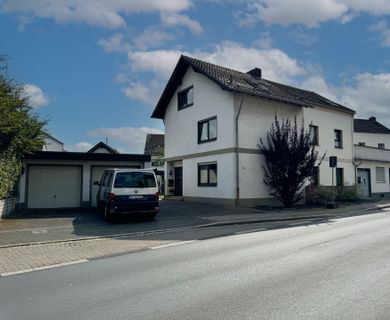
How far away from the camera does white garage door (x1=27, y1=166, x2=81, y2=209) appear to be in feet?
65.0

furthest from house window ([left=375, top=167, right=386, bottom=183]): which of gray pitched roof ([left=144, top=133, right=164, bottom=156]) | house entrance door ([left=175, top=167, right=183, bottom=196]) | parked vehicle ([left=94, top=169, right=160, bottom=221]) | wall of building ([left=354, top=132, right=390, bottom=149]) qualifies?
gray pitched roof ([left=144, top=133, right=164, bottom=156])

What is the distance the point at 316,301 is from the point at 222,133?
1714 centimetres

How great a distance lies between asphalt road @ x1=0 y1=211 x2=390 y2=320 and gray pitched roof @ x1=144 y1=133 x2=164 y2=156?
41.7 metres

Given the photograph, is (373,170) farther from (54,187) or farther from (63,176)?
(54,187)

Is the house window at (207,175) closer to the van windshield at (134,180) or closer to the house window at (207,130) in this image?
the house window at (207,130)

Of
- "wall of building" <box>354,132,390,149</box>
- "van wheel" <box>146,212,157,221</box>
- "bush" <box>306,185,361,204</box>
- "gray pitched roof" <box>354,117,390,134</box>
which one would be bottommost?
"van wheel" <box>146,212,157,221</box>

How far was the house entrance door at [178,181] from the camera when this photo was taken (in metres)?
26.5

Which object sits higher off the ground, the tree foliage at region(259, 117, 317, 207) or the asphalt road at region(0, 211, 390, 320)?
the tree foliage at region(259, 117, 317, 207)

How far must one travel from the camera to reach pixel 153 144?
5456 cm

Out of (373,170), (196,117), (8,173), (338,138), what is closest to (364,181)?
(373,170)

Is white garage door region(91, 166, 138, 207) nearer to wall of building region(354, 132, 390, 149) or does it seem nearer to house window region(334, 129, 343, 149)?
house window region(334, 129, 343, 149)

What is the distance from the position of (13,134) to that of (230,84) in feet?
37.5

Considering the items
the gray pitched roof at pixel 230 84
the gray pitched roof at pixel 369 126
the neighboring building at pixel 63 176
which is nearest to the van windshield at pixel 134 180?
the neighboring building at pixel 63 176

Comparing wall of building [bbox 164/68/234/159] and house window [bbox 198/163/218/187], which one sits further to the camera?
house window [bbox 198/163/218/187]
